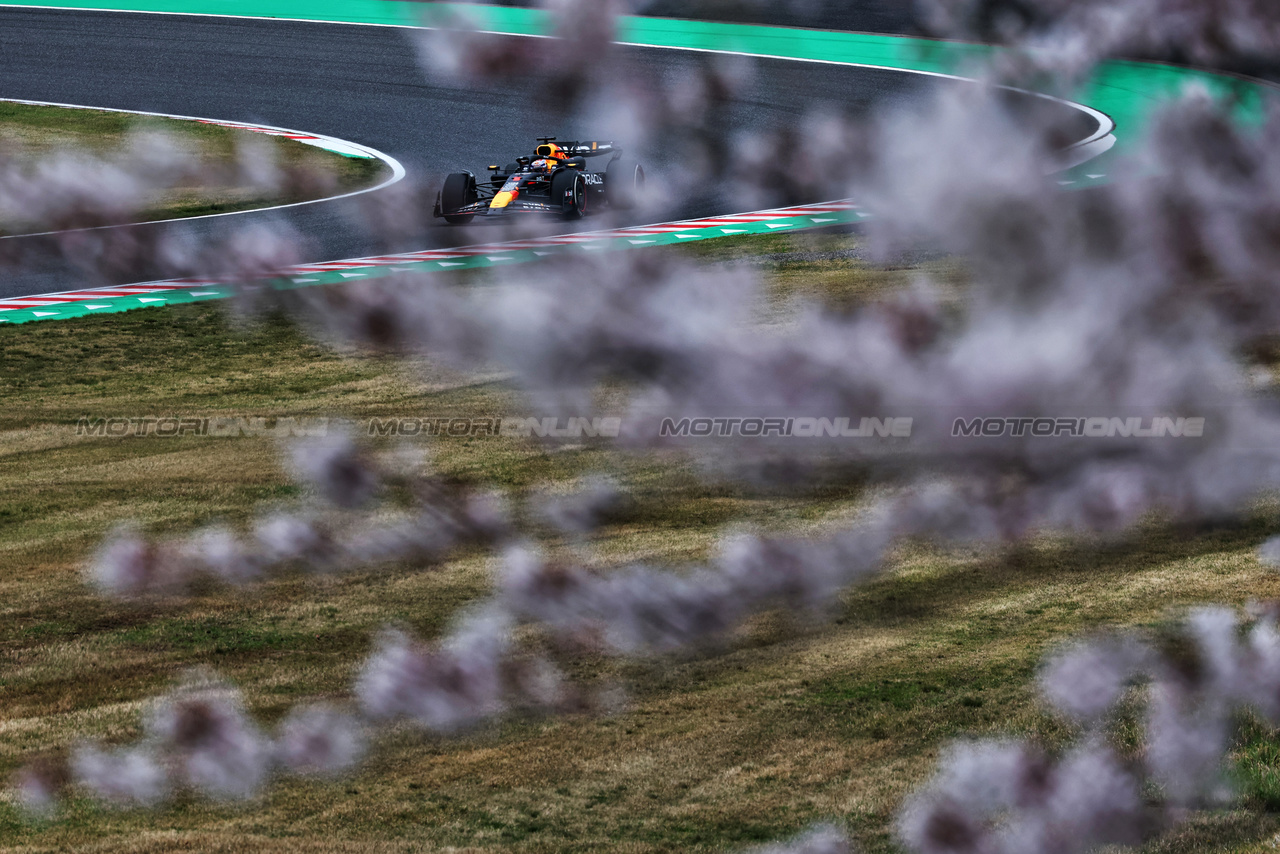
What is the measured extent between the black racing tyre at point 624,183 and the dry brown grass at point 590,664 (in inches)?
216

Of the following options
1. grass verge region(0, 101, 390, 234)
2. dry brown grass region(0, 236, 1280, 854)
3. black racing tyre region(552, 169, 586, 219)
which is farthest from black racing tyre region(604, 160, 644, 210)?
dry brown grass region(0, 236, 1280, 854)

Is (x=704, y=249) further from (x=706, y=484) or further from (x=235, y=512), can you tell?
(x=235, y=512)

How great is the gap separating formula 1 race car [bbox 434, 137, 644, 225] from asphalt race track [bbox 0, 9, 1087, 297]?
300mm

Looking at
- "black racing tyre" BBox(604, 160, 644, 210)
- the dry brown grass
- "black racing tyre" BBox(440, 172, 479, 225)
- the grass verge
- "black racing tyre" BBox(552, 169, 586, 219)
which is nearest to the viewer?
the dry brown grass

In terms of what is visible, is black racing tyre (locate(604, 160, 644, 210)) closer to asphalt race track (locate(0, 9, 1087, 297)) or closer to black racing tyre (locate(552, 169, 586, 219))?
black racing tyre (locate(552, 169, 586, 219))

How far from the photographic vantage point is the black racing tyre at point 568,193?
1547 cm

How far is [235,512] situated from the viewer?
9.14 m

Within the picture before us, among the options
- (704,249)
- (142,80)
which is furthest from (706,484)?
(142,80)

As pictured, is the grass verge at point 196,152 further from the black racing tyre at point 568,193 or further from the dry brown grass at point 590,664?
the dry brown grass at point 590,664

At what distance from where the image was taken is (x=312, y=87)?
26266 millimetres

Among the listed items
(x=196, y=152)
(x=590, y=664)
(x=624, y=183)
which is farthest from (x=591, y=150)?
(x=196, y=152)

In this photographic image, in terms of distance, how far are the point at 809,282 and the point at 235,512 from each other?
640 centimetres

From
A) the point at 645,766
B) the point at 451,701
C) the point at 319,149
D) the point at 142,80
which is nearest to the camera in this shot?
the point at 645,766

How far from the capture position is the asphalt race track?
17.7 meters
